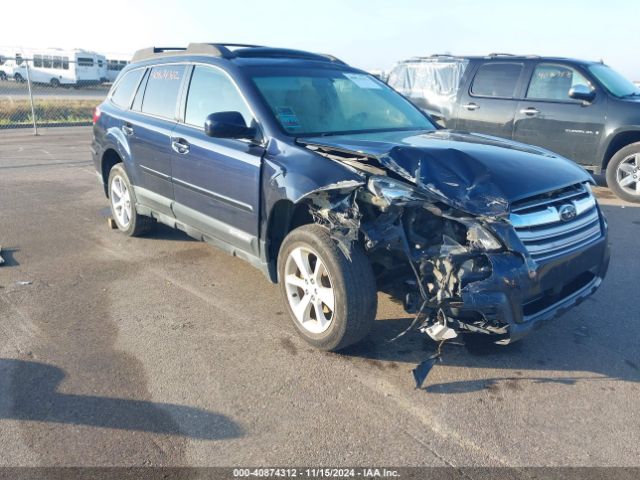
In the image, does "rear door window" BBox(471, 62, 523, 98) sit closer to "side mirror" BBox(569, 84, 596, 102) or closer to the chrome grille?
"side mirror" BBox(569, 84, 596, 102)

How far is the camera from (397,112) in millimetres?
4836

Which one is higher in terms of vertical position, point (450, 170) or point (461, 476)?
point (450, 170)

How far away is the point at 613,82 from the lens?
8086mm

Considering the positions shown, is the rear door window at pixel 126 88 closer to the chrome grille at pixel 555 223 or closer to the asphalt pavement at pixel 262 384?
the asphalt pavement at pixel 262 384

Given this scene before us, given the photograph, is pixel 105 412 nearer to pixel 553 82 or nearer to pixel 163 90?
pixel 163 90

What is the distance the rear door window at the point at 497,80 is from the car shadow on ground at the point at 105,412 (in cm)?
736

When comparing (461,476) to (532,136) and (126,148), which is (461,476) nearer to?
(126,148)

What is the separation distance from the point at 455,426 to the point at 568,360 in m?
1.12

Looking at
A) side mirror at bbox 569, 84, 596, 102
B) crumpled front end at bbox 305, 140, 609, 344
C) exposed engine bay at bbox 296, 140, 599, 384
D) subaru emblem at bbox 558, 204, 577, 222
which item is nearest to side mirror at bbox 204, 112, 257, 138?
crumpled front end at bbox 305, 140, 609, 344

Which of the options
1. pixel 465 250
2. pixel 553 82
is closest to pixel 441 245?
pixel 465 250

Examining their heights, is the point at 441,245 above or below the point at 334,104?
below

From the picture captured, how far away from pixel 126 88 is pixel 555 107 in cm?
593

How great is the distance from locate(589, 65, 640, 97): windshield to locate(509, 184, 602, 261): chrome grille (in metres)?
5.13

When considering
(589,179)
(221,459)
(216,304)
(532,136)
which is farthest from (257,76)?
(532,136)
